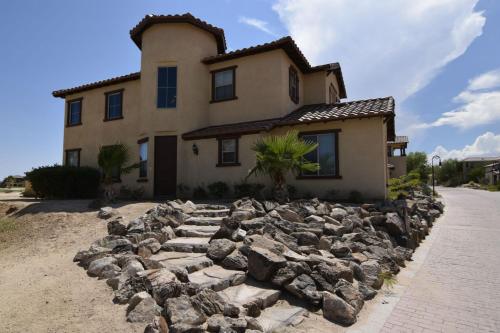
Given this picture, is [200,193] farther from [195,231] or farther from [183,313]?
[183,313]

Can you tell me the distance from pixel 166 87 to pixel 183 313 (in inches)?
512

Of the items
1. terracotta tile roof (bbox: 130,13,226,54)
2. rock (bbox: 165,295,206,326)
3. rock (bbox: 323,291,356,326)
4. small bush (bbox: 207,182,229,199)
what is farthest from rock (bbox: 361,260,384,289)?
terracotta tile roof (bbox: 130,13,226,54)

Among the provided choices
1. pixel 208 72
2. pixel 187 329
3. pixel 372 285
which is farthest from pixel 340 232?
pixel 208 72

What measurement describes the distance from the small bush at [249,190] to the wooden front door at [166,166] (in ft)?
11.6

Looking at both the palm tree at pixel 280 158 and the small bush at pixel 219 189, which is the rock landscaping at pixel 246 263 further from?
the small bush at pixel 219 189

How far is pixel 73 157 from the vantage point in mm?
19219

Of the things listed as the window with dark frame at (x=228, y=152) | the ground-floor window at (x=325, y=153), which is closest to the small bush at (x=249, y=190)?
the window with dark frame at (x=228, y=152)

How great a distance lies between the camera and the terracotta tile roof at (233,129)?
13.0 meters

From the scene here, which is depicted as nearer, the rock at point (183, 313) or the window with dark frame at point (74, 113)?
the rock at point (183, 313)

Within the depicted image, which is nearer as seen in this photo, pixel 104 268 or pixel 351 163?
pixel 104 268

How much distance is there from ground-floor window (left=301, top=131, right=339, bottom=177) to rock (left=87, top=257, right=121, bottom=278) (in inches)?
362

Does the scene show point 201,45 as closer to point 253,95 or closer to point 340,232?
point 253,95

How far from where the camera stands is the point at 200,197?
545 inches

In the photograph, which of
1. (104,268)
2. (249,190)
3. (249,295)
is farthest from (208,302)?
(249,190)
